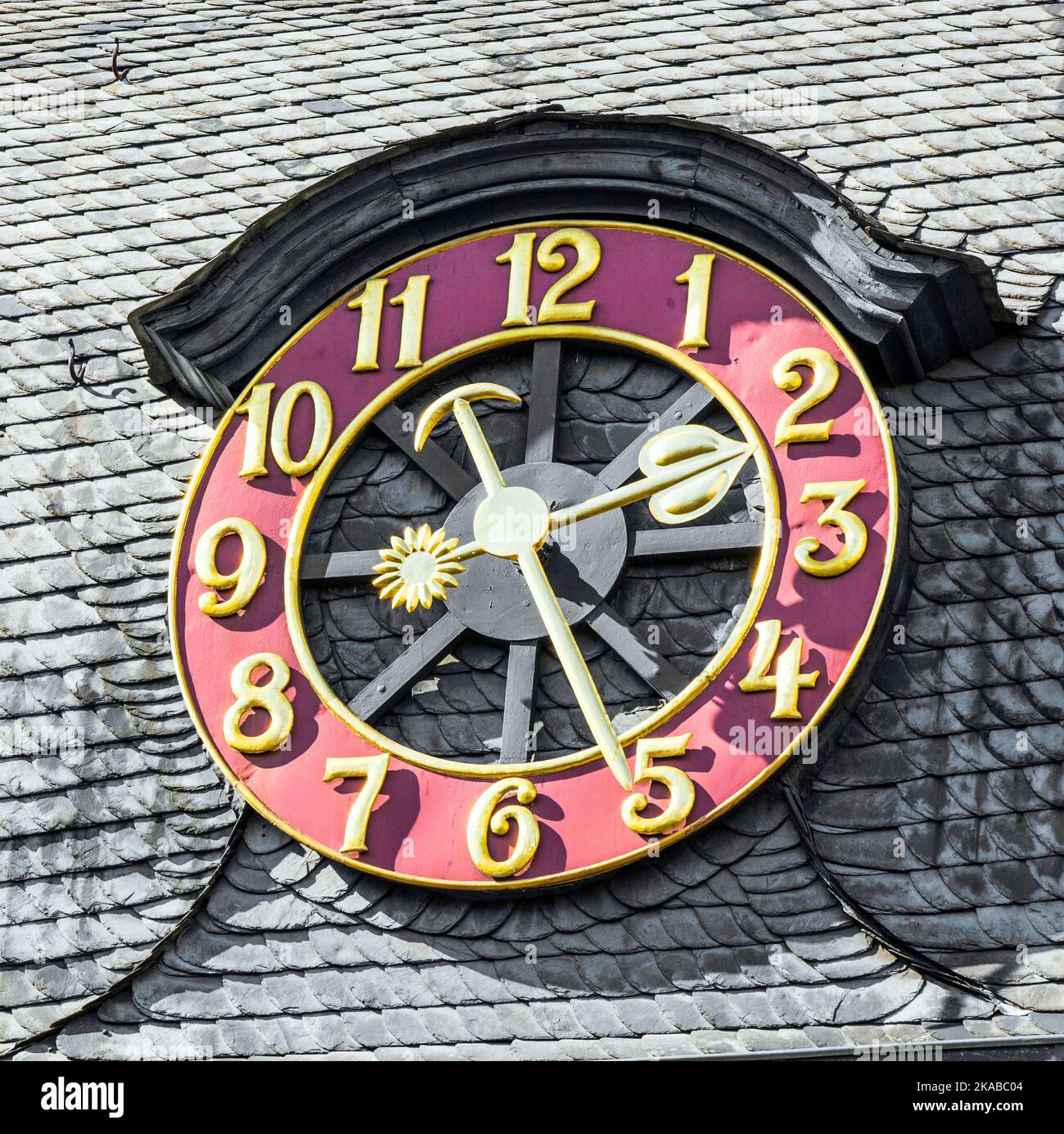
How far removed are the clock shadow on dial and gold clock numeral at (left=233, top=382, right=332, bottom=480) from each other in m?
0.11

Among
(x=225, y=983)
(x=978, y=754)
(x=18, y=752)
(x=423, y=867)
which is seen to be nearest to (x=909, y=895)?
(x=978, y=754)

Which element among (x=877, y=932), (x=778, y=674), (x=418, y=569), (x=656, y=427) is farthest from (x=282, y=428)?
(x=877, y=932)

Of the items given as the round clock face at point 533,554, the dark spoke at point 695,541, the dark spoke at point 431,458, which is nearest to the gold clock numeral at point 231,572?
the round clock face at point 533,554

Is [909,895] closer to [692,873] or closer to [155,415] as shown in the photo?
[692,873]

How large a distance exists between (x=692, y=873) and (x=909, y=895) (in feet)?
2.01

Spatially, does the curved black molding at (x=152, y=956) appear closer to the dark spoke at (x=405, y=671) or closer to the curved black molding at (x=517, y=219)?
the dark spoke at (x=405, y=671)

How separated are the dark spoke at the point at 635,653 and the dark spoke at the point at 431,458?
27.6 inches

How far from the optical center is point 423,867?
7664 mm

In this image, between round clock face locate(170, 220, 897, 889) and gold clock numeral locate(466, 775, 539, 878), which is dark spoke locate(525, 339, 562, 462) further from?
gold clock numeral locate(466, 775, 539, 878)

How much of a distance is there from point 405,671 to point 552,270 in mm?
1485

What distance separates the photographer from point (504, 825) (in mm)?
7648

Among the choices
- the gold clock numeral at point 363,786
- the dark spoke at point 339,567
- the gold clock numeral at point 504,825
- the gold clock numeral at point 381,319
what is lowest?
the gold clock numeral at point 504,825

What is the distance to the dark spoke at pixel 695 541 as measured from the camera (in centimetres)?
800
